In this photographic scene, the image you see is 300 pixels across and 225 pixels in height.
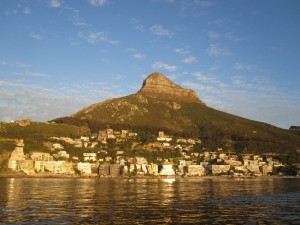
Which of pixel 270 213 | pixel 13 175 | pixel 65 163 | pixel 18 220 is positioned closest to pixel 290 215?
pixel 270 213

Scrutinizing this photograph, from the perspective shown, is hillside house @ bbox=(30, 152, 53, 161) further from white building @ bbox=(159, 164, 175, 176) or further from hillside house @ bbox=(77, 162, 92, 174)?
white building @ bbox=(159, 164, 175, 176)

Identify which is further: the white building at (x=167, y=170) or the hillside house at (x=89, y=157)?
the hillside house at (x=89, y=157)

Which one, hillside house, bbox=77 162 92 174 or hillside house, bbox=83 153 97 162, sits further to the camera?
hillside house, bbox=83 153 97 162

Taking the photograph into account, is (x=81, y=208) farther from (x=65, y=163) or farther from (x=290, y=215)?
(x=65, y=163)

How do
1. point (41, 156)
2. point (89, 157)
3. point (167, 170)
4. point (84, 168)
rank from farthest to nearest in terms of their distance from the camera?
point (89, 157) → point (167, 170) → point (84, 168) → point (41, 156)

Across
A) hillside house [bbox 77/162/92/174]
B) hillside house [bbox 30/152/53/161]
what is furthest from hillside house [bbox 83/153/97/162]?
hillside house [bbox 30/152/53/161]

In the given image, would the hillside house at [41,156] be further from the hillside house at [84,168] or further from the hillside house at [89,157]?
the hillside house at [89,157]

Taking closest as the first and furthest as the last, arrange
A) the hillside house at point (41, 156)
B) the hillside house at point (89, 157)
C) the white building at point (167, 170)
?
the hillside house at point (41, 156) < the white building at point (167, 170) < the hillside house at point (89, 157)

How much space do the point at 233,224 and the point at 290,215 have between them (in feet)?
34.8

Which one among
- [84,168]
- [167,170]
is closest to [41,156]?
[84,168]

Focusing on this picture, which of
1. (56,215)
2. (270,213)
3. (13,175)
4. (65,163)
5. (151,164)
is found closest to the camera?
(56,215)

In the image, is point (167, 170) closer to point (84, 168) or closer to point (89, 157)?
point (89, 157)

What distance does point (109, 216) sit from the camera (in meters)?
39.5

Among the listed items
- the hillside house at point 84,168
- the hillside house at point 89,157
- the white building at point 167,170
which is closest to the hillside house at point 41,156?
the hillside house at point 84,168
